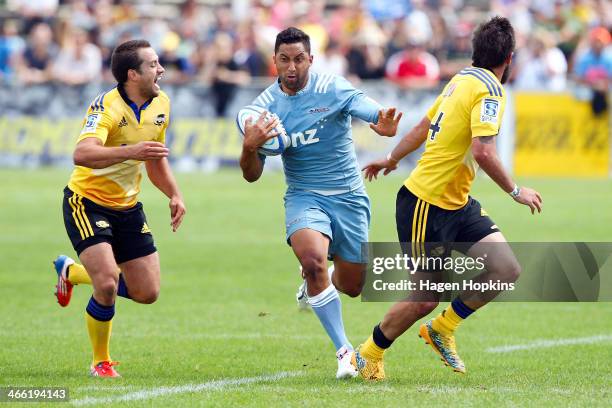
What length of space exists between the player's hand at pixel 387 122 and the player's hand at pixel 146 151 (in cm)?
154

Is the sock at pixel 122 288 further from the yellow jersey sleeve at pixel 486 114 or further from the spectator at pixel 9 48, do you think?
the spectator at pixel 9 48

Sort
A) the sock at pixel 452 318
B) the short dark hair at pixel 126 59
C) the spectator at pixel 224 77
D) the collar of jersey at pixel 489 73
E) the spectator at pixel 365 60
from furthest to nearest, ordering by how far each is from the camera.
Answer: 1. the spectator at pixel 365 60
2. the spectator at pixel 224 77
3. the short dark hair at pixel 126 59
4. the sock at pixel 452 318
5. the collar of jersey at pixel 489 73

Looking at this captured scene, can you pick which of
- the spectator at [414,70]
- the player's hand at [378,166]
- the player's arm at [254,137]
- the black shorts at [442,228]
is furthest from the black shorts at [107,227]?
the spectator at [414,70]

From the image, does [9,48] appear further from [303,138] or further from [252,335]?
[303,138]

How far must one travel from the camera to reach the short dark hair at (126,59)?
8914 millimetres

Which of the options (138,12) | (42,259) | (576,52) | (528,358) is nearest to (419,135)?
(528,358)

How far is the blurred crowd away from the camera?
80.4 ft

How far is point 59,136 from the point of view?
79.3 feet

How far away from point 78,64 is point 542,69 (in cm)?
935

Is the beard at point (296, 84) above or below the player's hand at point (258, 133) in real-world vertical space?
above

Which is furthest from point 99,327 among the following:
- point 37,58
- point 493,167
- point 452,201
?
point 37,58

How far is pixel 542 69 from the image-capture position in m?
24.0

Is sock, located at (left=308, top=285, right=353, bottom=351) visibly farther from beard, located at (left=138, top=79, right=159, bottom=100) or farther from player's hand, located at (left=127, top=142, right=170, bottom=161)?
beard, located at (left=138, top=79, right=159, bottom=100)

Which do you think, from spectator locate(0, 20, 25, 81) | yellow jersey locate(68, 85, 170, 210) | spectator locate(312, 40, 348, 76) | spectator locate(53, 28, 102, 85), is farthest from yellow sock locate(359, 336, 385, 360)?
spectator locate(0, 20, 25, 81)
